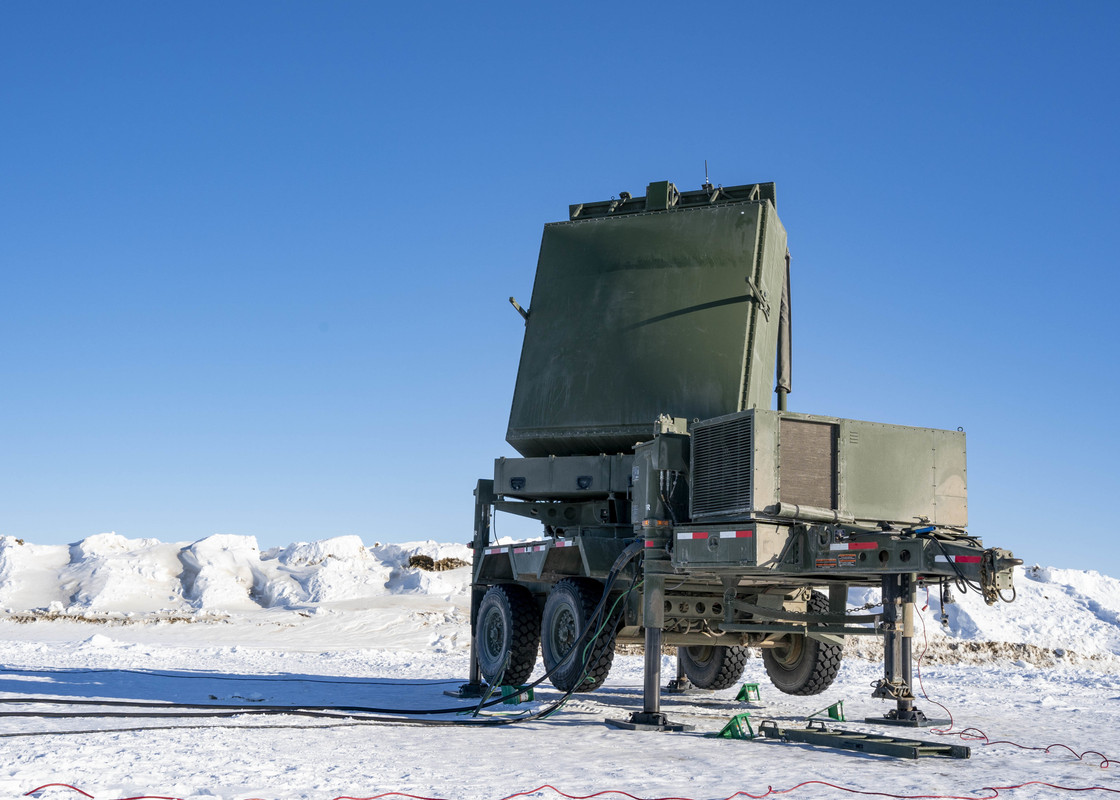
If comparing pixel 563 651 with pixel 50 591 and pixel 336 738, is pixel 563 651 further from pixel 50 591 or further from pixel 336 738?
pixel 50 591

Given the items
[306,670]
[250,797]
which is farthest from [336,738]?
[306,670]

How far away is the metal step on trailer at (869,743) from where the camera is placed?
7855mm

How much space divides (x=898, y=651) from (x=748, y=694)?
13.4 ft

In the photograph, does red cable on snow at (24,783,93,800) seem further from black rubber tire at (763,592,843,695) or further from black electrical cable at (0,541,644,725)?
black rubber tire at (763,592,843,695)

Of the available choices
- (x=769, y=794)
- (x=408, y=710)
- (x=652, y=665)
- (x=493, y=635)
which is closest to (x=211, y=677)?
(x=493, y=635)

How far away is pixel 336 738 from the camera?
8367mm

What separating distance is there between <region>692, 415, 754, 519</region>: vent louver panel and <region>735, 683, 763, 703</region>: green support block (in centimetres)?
415

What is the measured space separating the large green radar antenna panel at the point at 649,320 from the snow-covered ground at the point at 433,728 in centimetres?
→ 312

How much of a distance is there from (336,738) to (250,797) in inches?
100

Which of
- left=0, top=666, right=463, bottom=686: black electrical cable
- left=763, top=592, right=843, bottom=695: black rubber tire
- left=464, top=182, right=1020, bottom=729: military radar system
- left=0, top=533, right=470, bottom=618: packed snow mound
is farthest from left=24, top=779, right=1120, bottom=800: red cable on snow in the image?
left=0, top=533, right=470, bottom=618: packed snow mound

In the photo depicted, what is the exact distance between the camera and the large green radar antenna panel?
11.5 m

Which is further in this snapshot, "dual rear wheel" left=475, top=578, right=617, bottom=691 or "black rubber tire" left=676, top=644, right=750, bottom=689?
"black rubber tire" left=676, top=644, right=750, bottom=689

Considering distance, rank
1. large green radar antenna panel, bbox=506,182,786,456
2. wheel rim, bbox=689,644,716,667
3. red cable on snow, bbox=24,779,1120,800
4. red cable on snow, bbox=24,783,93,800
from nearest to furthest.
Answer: red cable on snow, bbox=24,783,93,800, red cable on snow, bbox=24,779,1120,800, large green radar antenna panel, bbox=506,182,786,456, wheel rim, bbox=689,644,716,667

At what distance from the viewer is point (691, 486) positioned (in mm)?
9570
